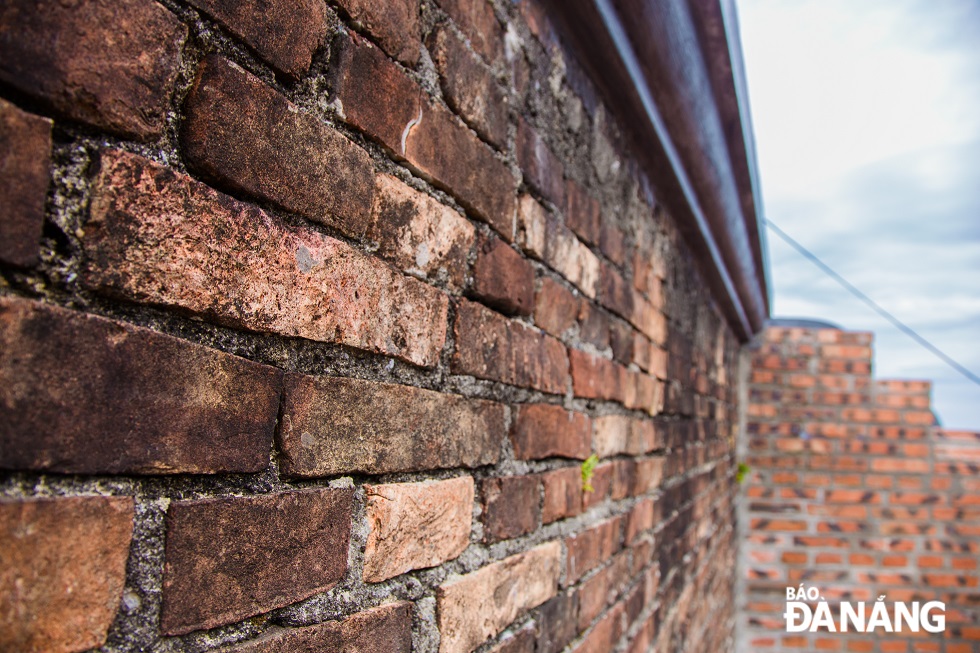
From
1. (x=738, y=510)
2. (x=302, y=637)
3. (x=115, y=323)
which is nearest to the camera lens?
(x=115, y=323)

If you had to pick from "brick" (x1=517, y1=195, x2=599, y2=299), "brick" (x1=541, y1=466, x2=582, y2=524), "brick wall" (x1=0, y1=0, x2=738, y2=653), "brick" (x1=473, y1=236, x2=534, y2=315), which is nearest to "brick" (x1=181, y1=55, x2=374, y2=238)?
"brick wall" (x1=0, y1=0, x2=738, y2=653)

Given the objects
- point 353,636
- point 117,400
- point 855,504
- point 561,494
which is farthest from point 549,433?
point 855,504

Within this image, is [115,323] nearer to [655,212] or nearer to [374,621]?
[374,621]

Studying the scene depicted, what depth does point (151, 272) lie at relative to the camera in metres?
0.40

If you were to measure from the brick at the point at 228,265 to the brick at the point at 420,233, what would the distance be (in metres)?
0.03

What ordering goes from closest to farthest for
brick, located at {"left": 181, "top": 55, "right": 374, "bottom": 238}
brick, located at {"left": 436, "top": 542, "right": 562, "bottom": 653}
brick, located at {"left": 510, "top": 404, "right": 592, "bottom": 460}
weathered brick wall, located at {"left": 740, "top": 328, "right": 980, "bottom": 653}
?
brick, located at {"left": 181, "top": 55, "right": 374, "bottom": 238} < brick, located at {"left": 436, "top": 542, "right": 562, "bottom": 653} < brick, located at {"left": 510, "top": 404, "right": 592, "bottom": 460} < weathered brick wall, located at {"left": 740, "top": 328, "right": 980, "bottom": 653}

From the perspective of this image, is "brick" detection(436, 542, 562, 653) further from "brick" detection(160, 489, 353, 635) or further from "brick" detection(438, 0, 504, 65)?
"brick" detection(438, 0, 504, 65)

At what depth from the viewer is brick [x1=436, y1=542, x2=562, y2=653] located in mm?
718

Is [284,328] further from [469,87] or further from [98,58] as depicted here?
[469,87]

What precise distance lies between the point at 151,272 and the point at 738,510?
4155 millimetres

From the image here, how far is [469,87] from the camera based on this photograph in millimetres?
778

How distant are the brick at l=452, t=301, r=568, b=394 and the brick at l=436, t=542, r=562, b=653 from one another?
224 mm

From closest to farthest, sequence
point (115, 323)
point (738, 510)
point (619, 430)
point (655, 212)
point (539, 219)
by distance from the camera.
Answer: point (115, 323) → point (539, 219) → point (619, 430) → point (655, 212) → point (738, 510)

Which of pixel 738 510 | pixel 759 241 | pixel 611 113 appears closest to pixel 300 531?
pixel 611 113
